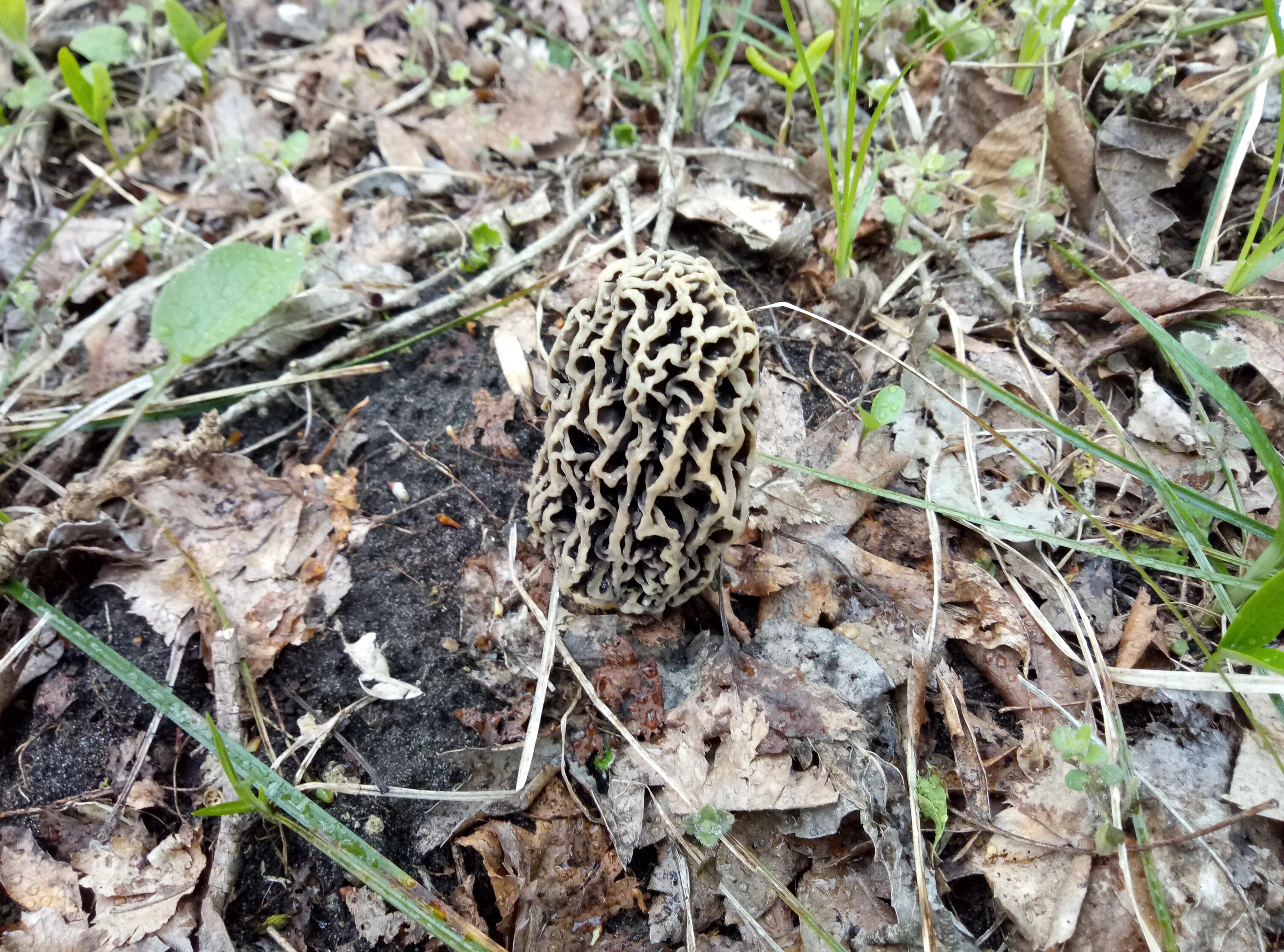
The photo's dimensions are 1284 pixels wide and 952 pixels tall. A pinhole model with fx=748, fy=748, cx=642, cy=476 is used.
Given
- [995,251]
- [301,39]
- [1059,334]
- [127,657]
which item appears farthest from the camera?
[301,39]

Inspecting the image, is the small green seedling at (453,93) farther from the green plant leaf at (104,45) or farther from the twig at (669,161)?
the green plant leaf at (104,45)

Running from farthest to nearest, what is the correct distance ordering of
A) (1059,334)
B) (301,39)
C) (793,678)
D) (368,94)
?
(301,39) < (368,94) < (1059,334) < (793,678)

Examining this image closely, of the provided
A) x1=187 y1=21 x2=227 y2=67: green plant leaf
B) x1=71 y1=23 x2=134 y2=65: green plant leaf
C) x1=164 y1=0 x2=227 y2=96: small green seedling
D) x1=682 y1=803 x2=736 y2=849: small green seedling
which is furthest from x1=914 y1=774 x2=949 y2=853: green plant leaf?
x1=71 y1=23 x2=134 y2=65: green plant leaf

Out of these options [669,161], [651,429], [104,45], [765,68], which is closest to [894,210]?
[765,68]

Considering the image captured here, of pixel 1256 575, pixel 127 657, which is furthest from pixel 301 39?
pixel 1256 575

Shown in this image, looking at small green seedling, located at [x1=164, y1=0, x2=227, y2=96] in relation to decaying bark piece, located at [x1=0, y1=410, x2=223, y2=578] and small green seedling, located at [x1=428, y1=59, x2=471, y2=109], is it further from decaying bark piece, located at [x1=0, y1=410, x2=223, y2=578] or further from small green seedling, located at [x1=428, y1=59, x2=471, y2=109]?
decaying bark piece, located at [x1=0, y1=410, x2=223, y2=578]

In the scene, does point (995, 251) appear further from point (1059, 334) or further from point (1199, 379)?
point (1199, 379)
